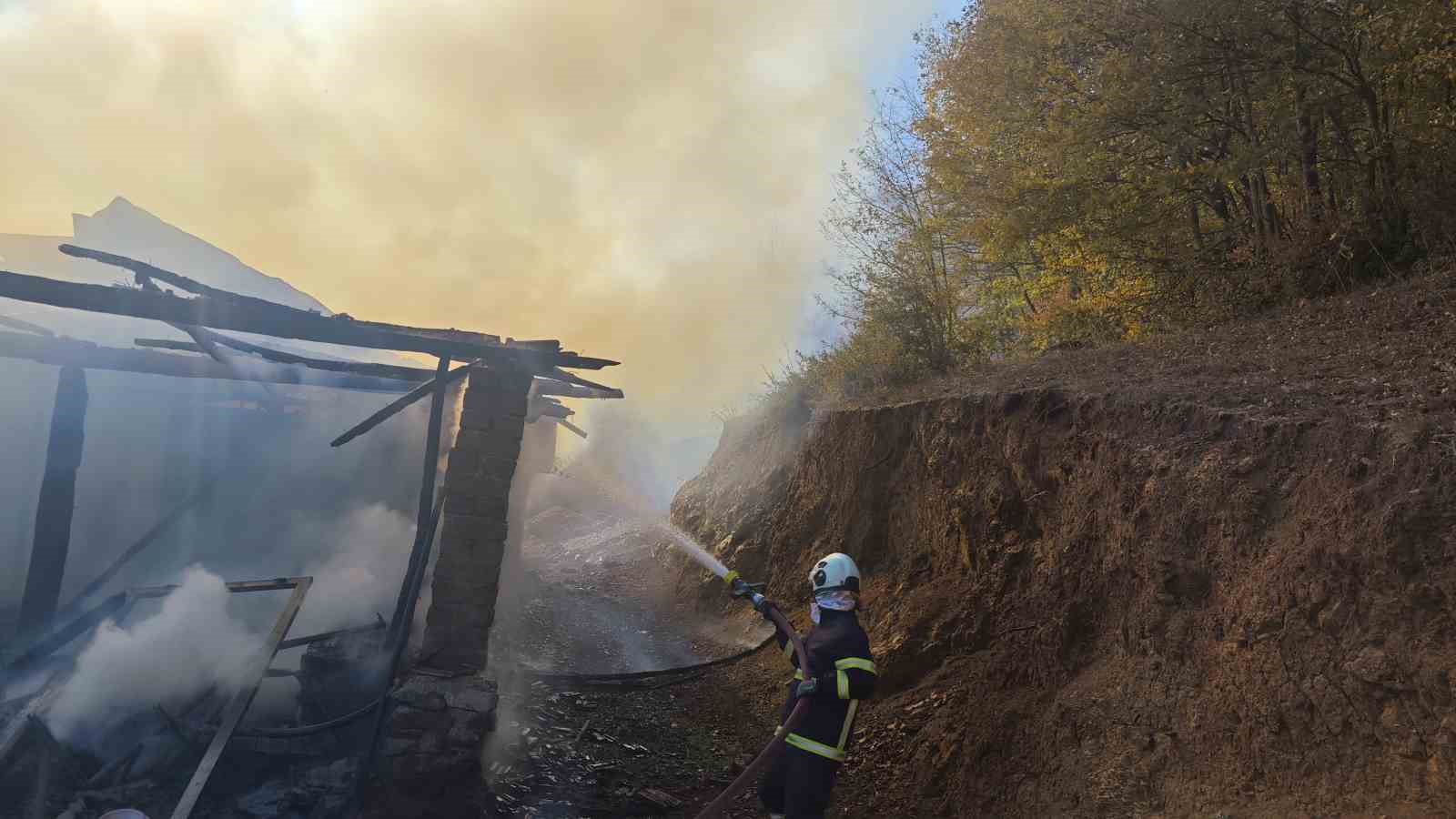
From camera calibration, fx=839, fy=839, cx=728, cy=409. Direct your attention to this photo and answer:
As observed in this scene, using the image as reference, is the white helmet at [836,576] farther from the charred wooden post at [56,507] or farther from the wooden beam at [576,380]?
the charred wooden post at [56,507]

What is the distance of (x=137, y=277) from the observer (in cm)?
684

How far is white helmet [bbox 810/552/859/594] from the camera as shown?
19.2ft

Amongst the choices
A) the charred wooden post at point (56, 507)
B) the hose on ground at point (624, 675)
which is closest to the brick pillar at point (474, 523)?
the hose on ground at point (624, 675)

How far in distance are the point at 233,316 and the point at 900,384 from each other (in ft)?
31.1

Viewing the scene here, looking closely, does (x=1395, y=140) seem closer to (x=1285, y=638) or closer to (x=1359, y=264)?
(x=1359, y=264)

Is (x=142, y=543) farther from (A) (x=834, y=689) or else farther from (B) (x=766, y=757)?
(A) (x=834, y=689)

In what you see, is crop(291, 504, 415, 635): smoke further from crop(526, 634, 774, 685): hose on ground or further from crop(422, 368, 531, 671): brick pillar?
crop(422, 368, 531, 671): brick pillar

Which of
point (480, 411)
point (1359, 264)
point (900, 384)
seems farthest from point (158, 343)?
point (1359, 264)

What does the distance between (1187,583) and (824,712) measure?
8.01ft

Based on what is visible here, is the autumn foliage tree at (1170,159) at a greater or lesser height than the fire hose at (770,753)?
greater

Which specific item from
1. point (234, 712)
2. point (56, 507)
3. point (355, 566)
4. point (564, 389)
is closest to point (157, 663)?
point (234, 712)

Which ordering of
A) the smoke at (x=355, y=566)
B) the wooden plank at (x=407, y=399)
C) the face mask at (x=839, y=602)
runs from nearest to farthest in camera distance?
the face mask at (x=839, y=602), the wooden plank at (x=407, y=399), the smoke at (x=355, y=566)

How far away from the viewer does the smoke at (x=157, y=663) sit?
260 inches

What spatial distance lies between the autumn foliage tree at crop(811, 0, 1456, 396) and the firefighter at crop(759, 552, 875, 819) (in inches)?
280
